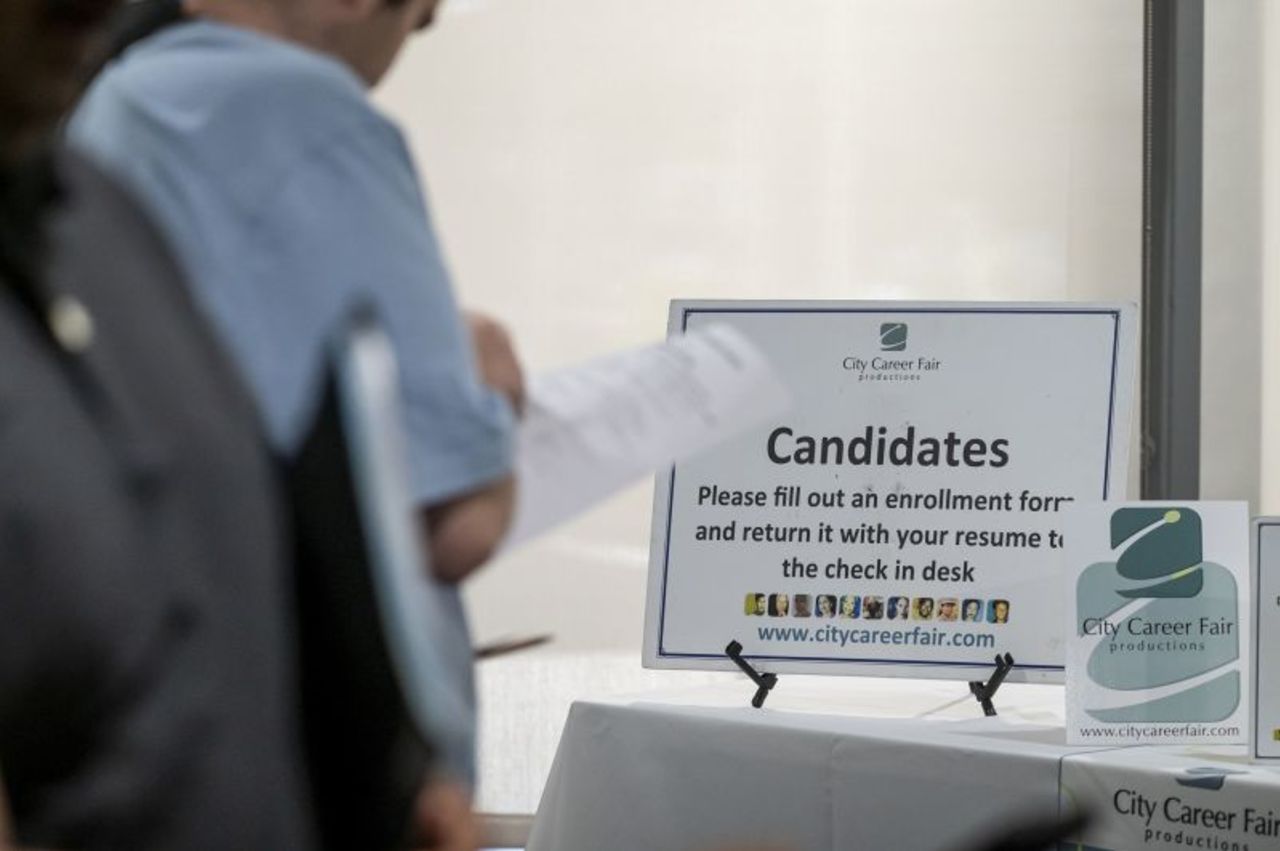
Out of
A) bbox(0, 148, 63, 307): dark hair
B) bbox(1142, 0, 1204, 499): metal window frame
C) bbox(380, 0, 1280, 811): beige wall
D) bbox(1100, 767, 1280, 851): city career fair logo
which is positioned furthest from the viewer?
bbox(1142, 0, 1204, 499): metal window frame

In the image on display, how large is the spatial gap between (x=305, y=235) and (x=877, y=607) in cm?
182

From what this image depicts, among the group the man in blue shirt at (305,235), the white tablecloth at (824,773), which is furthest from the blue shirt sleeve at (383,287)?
the white tablecloth at (824,773)

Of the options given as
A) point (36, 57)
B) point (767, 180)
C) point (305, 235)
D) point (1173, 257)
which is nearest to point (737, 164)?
point (767, 180)

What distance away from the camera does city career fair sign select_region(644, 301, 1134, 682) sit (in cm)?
236

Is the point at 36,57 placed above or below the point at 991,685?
above

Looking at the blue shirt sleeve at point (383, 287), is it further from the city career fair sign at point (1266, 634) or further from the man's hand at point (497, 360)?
the city career fair sign at point (1266, 634)

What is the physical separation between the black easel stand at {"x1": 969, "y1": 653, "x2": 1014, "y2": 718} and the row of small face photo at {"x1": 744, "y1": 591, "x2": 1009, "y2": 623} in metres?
0.05

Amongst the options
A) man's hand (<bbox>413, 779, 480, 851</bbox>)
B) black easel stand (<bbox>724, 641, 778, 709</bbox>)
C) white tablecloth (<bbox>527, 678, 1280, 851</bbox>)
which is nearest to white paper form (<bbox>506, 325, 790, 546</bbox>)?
man's hand (<bbox>413, 779, 480, 851</bbox>)

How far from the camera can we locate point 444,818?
0.61 meters

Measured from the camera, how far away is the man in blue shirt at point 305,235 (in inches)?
25.5

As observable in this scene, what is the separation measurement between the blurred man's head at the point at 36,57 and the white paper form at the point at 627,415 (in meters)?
0.29

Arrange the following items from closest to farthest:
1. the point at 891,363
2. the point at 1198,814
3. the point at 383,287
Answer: the point at 383,287
the point at 1198,814
the point at 891,363

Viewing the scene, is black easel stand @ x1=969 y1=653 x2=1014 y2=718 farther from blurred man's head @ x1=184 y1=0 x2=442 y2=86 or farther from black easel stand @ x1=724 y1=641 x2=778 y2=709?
blurred man's head @ x1=184 y1=0 x2=442 y2=86

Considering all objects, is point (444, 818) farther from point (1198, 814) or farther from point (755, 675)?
point (755, 675)
